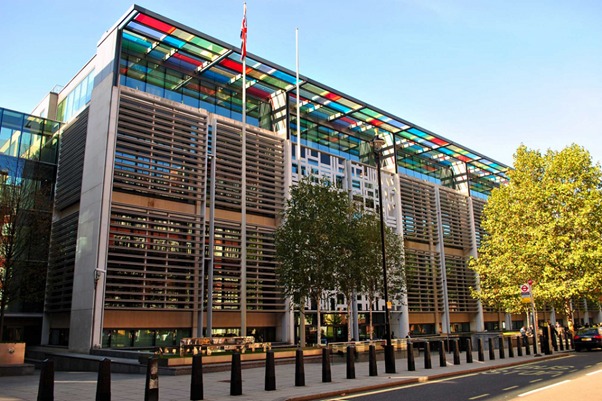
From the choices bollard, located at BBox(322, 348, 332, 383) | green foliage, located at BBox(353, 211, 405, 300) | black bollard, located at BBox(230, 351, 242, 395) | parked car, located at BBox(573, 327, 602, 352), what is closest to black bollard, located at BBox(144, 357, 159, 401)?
black bollard, located at BBox(230, 351, 242, 395)

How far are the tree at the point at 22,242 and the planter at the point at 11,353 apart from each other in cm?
674

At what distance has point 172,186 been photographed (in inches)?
1174

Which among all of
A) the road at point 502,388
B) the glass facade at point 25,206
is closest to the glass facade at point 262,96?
the glass facade at point 25,206

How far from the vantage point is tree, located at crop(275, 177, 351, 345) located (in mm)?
27547

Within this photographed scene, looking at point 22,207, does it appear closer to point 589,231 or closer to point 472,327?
point 589,231

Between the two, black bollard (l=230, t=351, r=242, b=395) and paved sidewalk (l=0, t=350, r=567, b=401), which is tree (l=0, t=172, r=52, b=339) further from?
black bollard (l=230, t=351, r=242, b=395)

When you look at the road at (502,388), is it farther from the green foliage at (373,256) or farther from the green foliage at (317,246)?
the green foliage at (373,256)

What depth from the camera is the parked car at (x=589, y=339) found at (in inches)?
1143

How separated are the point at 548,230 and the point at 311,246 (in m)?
16.2

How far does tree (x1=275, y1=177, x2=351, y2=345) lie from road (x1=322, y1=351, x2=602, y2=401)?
12.4 m

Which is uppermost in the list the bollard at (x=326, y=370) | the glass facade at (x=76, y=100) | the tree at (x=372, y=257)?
the glass facade at (x=76, y=100)

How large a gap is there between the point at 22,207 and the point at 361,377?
844 inches

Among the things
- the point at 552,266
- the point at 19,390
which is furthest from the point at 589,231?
the point at 19,390

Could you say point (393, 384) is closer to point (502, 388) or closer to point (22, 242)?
point (502, 388)
